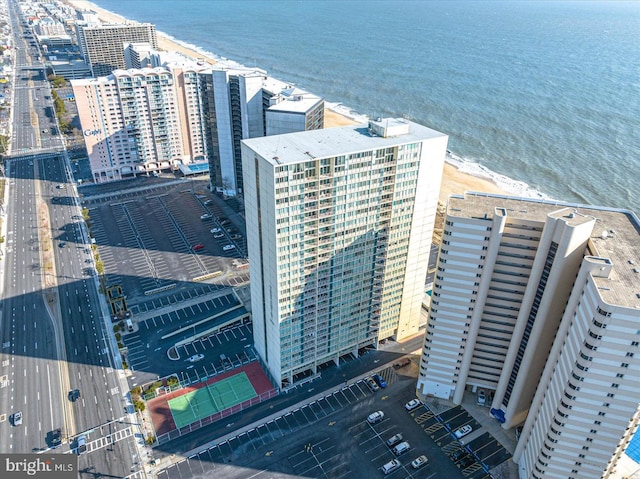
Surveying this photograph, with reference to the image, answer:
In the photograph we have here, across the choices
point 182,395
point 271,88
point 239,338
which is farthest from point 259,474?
point 271,88

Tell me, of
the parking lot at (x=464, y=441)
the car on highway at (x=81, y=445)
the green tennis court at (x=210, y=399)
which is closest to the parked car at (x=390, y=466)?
the parking lot at (x=464, y=441)

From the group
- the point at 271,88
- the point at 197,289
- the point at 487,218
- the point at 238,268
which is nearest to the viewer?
the point at 487,218

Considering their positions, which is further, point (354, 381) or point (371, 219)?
point (354, 381)

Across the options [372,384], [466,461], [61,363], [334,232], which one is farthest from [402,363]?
[61,363]

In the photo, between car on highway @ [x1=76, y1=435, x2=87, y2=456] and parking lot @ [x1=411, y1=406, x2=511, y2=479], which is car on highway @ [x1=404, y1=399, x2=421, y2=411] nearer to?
parking lot @ [x1=411, y1=406, x2=511, y2=479]

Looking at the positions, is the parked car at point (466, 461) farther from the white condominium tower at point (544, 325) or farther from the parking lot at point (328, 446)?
the white condominium tower at point (544, 325)

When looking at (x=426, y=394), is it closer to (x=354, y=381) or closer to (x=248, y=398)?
(x=354, y=381)
